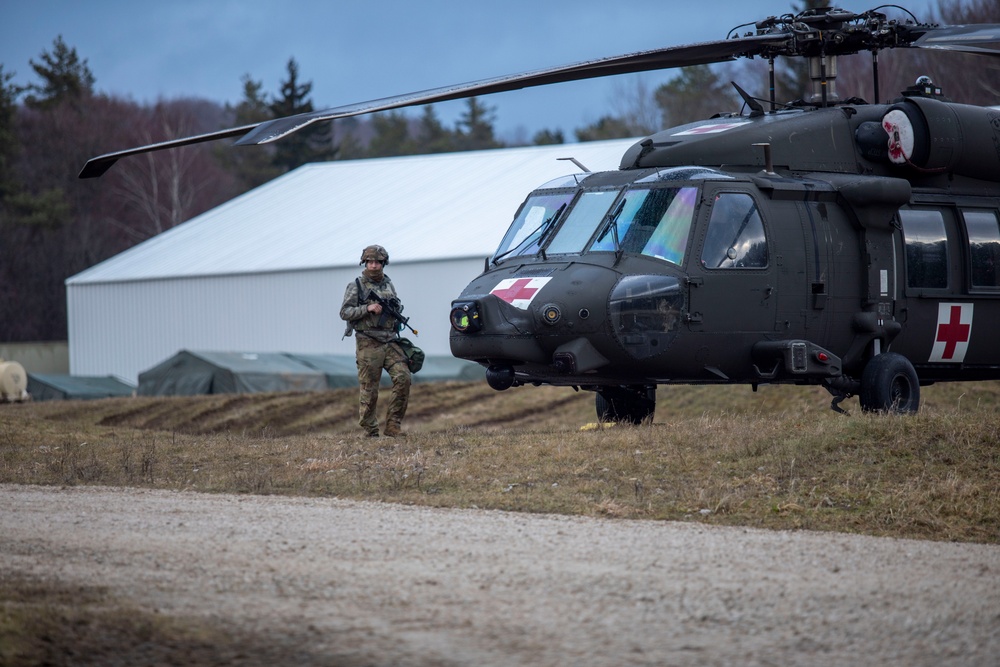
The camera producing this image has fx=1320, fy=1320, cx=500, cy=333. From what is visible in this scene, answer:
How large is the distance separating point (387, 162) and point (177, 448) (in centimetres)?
3189

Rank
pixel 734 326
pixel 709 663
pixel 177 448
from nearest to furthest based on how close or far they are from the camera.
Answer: pixel 709 663 → pixel 734 326 → pixel 177 448

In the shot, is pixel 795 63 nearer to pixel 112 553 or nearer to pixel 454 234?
pixel 454 234

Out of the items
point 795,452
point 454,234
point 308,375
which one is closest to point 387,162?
point 454,234

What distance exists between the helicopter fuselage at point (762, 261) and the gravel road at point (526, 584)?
10.9 ft

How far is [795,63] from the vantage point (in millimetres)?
52188

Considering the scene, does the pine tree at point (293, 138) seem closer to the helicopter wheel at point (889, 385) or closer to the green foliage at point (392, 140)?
the green foliage at point (392, 140)

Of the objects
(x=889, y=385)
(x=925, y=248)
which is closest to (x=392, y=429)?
(x=889, y=385)

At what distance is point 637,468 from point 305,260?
27.2 m

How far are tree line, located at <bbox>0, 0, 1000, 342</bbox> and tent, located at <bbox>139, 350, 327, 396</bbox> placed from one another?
25.2m

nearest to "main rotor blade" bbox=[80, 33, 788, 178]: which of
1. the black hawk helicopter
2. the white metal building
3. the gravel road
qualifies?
the black hawk helicopter

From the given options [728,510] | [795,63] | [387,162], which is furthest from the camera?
[795,63]

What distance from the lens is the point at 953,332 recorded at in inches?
516

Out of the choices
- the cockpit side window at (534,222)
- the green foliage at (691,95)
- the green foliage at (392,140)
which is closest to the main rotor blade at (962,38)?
the cockpit side window at (534,222)

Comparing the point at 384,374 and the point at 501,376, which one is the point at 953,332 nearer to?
the point at 501,376
